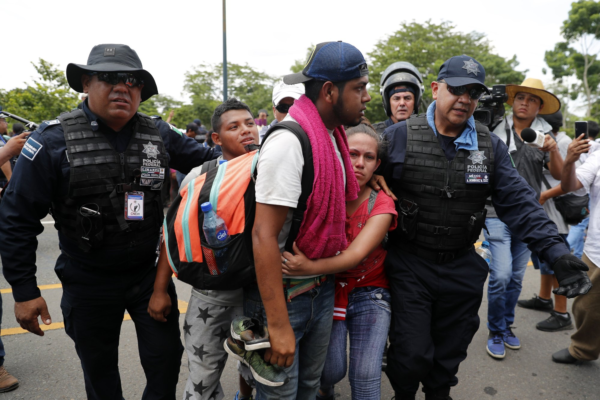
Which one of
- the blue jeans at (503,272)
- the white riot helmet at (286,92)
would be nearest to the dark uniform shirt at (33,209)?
the white riot helmet at (286,92)

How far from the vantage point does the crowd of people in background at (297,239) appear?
1713 mm

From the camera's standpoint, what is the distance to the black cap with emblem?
2176 mm

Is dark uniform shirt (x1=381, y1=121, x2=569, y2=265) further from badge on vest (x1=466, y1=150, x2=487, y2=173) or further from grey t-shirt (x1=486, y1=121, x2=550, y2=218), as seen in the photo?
grey t-shirt (x1=486, y1=121, x2=550, y2=218)

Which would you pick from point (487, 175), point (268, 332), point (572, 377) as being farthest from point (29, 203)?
point (572, 377)

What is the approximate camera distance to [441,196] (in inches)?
94.1

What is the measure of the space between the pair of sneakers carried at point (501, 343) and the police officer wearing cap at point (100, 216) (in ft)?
8.76

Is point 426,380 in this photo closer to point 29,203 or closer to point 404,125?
point 404,125

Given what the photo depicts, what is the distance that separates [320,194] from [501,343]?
2885mm

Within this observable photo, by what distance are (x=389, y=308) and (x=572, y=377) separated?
2022 millimetres

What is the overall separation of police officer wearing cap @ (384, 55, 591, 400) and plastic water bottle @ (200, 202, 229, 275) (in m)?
1.19

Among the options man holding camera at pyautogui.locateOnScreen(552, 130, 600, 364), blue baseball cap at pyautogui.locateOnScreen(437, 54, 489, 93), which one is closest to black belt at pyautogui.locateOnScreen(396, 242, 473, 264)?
blue baseball cap at pyautogui.locateOnScreen(437, 54, 489, 93)

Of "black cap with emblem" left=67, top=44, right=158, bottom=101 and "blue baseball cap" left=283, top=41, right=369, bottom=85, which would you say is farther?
"black cap with emblem" left=67, top=44, right=158, bottom=101

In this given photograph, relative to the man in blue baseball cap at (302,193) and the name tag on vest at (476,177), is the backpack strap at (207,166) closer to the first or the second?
the man in blue baseball cap at (302,193)

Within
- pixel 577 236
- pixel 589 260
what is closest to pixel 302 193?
pixel 589 260
